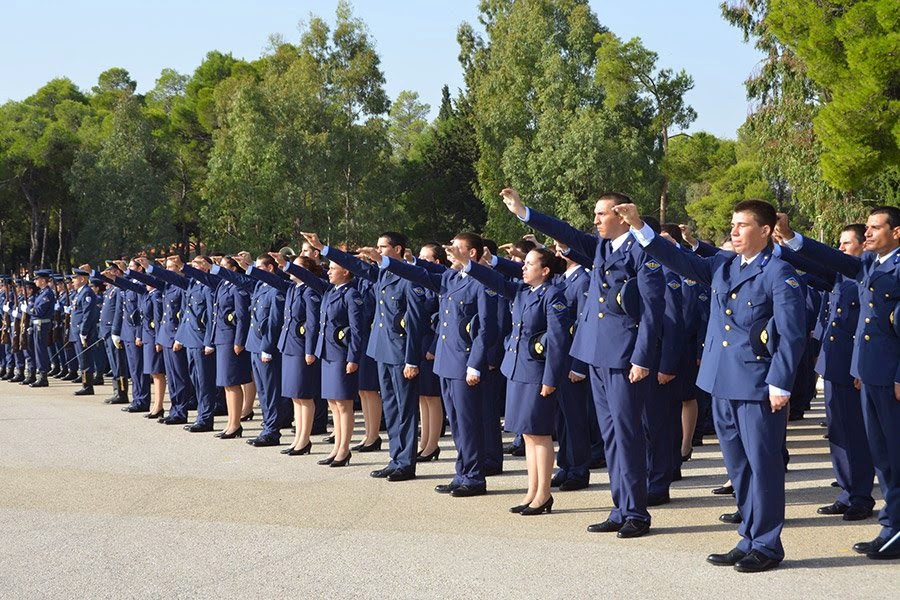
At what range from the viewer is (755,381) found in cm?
605

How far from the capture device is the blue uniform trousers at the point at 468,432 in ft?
27.5

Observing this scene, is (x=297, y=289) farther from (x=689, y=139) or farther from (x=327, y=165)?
(x=689, y=139)

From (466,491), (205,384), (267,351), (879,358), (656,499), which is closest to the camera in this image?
(879,358)

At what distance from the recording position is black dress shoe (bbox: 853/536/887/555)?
6257mm

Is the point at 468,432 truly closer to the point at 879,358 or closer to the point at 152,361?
the point at 879,358

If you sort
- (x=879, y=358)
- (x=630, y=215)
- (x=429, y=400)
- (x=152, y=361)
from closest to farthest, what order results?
(x=630, y=215), (x=879, y=358), (x=429, y=400), (x=152, y=361)

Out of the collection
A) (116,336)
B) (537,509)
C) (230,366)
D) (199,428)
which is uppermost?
(116,336)

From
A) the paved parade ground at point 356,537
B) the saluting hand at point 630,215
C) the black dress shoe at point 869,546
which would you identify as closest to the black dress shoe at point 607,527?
the paved parade ground at point 356,537

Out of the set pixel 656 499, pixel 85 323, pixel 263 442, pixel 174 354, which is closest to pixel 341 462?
pixel 263 442

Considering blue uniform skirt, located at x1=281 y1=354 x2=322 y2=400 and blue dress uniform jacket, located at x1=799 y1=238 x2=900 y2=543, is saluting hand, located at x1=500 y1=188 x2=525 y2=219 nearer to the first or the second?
blue dress uniform jacket, located at x1=799 y1=238 x2=900 y2=543

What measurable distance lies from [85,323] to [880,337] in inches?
522

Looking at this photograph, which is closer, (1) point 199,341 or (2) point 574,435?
(2) point 574,435

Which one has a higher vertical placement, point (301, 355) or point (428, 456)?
point (301, 355)

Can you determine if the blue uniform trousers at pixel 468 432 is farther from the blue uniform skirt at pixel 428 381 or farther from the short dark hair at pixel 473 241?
the blue uniform skirt at pixel 428 381
